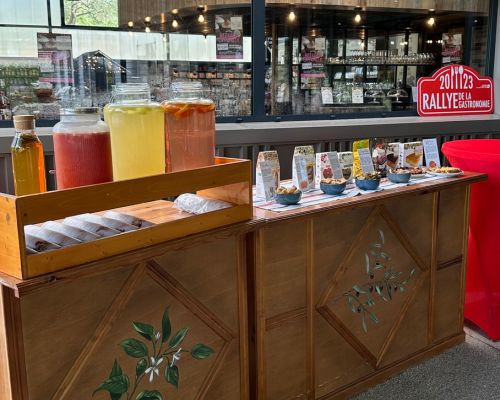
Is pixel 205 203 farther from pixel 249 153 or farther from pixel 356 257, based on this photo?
pixel 249 153

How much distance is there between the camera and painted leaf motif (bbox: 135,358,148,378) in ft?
6.02

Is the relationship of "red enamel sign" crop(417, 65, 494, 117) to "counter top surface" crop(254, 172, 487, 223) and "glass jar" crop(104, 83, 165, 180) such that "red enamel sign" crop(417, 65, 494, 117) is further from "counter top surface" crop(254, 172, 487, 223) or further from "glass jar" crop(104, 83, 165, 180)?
"glass jar" crop(104, 83, 165, 180)

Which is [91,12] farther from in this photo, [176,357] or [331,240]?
[176,357]

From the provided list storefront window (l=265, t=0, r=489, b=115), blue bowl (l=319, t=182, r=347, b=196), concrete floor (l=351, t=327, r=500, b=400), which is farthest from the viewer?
storefront window (l=265, t=0, r=489, b=115)

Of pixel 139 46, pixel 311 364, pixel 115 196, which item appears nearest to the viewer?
pixel 115 196

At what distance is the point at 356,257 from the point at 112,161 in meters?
1.23

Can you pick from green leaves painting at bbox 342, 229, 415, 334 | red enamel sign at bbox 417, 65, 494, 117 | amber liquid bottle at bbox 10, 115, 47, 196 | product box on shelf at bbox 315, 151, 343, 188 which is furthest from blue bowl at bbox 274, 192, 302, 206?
red enamel sign at bbox 417, 65, 494, 117

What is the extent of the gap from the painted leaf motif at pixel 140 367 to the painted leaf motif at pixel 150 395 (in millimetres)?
68

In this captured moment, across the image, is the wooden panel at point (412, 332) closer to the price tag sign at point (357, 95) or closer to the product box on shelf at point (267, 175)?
Result: the product box on shelf at point (267, 175)

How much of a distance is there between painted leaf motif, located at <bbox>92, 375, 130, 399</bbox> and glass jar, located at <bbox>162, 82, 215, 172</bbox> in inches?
27.7

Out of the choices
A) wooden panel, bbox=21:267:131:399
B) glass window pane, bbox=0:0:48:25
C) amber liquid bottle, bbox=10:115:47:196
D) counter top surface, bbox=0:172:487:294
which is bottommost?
wooden panel, bbox=21:267:131:399

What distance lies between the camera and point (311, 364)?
96.1 inches

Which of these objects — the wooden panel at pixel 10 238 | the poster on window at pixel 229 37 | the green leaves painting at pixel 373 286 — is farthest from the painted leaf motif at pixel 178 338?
the poster on window at pixel 229 37

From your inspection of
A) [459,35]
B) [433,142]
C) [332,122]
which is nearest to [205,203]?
[433,142]
